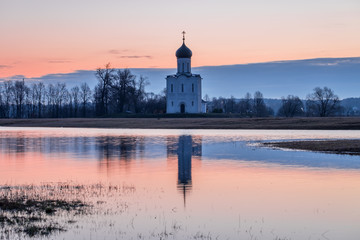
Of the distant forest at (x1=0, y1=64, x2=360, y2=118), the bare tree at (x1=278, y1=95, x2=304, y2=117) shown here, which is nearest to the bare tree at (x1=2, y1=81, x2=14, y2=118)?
the distant forest at (x1=0, y1=64, x2=360, y2=118)

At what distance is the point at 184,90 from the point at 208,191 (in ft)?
312

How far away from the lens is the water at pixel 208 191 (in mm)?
12562

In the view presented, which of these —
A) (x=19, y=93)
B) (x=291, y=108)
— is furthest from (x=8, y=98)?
(x=291, y=108)

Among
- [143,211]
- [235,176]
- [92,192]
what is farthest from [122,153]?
[143,211]

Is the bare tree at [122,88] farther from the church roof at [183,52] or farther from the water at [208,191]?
the water at [208,191]

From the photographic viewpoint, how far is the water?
12.6 m

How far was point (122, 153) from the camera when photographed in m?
33.7

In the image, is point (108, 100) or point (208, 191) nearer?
point (208, 191)

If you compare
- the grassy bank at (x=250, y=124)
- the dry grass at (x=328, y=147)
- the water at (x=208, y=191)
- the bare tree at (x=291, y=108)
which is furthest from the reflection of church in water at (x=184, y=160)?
the bare tree at (x=291, y=108)

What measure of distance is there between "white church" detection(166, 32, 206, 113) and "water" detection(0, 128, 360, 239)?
78663 mm

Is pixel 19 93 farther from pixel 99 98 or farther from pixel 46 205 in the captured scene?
pixel 46 205

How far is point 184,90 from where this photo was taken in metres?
113

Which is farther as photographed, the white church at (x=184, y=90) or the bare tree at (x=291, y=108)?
the bare tree at (x=291, y=108)

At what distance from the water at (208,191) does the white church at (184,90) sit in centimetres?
7866
